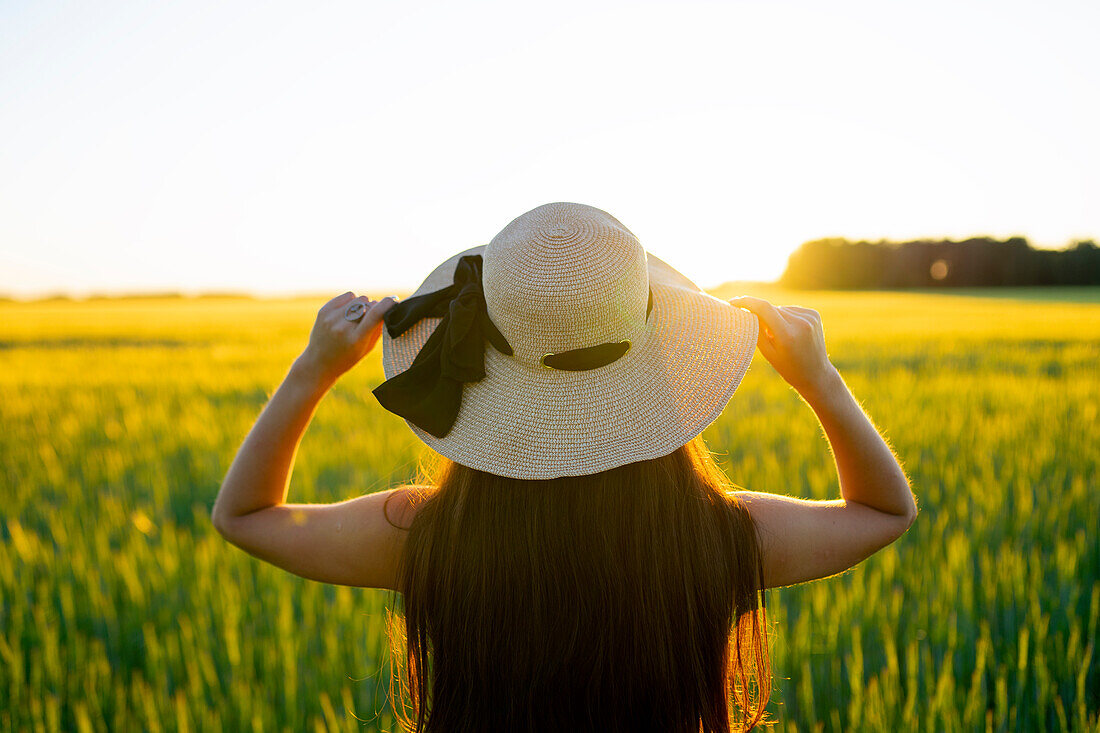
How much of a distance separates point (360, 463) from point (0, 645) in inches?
83.1

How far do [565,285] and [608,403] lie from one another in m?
0.17

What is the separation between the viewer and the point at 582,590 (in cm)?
95

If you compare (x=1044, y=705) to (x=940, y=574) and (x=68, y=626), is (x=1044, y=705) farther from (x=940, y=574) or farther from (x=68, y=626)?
(x=68, y=626)

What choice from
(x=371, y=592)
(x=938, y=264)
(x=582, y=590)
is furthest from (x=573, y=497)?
(x=938, y=264)

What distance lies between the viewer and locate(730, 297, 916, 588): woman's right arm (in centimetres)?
97

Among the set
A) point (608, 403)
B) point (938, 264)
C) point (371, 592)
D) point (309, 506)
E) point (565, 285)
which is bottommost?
point (371, 592)

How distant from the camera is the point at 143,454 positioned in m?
4.34

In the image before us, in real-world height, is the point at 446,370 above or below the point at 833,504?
above

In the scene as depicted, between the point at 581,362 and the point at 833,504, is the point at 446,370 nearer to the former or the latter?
the point at 581,362

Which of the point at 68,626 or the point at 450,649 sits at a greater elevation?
the point at 450,649

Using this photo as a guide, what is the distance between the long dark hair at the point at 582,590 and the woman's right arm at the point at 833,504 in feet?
0.16

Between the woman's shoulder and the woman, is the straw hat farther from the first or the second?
the woman's shoulder

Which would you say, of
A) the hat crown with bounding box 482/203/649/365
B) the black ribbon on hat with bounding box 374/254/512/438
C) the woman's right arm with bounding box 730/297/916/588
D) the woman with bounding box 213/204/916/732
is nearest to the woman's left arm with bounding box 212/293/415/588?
the woman with bounding box 213/204/916/732

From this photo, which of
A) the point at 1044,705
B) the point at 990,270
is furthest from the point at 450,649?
the point at 990,270
